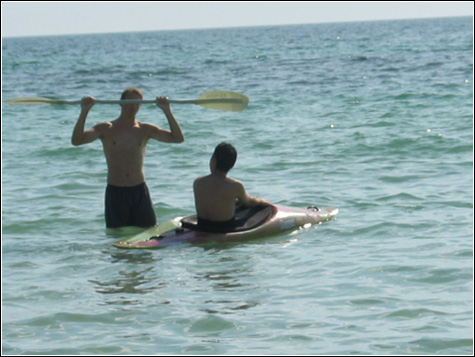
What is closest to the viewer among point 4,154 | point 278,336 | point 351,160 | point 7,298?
point 278,336

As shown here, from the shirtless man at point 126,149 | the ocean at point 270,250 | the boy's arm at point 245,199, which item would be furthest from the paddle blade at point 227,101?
the ocean at point 270,250

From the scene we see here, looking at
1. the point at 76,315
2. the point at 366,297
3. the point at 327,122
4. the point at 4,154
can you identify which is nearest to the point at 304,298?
the point at 366,297

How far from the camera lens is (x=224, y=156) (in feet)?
29.4

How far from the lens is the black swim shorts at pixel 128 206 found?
30.3 feet

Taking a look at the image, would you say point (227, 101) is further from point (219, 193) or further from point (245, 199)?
point (219, 193)

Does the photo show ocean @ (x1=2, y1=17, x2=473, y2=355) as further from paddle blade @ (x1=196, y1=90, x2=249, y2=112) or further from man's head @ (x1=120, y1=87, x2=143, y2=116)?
paddle blade @ (x1=196, y1=90, x2=249, y2=112)

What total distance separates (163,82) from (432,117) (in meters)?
15.4

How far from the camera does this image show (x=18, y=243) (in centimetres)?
963

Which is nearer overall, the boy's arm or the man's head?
the man's head

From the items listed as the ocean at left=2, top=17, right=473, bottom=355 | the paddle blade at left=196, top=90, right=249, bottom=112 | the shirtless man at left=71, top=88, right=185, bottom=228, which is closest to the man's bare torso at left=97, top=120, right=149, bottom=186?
the shirtless man at left=71, top=88, right=185, bottom=228

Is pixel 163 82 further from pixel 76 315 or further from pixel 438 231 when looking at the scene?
pixel 76 315

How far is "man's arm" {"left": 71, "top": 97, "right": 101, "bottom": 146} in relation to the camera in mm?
8906

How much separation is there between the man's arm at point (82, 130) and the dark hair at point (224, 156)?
3.88 ft

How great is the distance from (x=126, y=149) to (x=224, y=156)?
963 mm
